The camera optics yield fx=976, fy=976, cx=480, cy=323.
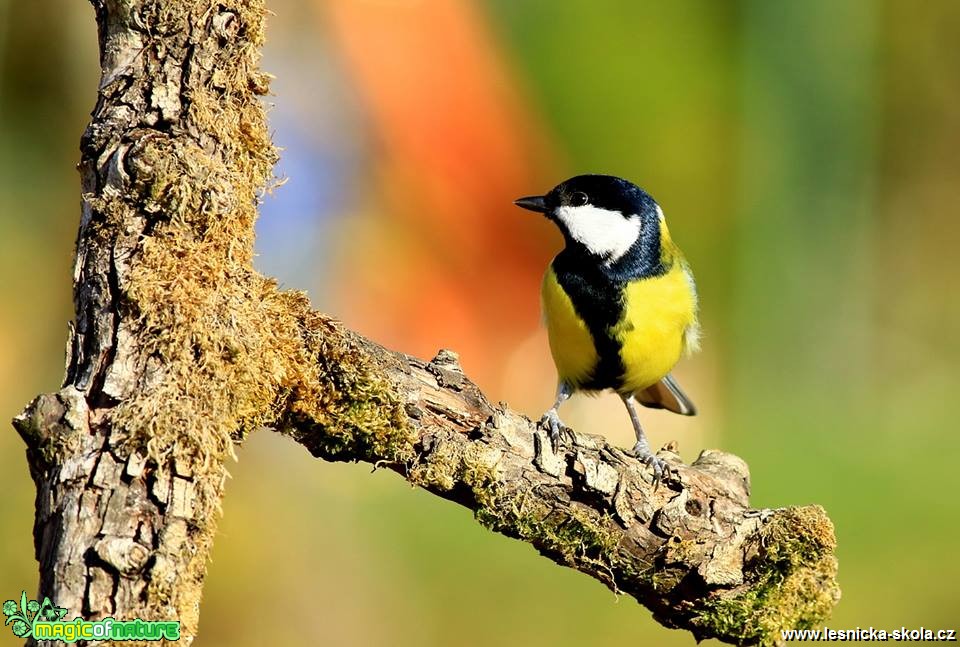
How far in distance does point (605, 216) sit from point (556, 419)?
580mm

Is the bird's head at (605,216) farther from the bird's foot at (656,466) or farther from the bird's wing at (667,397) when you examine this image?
the bird's foot at (656,466)

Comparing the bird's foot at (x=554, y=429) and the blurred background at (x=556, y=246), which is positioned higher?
the blurred background at (x=556, y=246)

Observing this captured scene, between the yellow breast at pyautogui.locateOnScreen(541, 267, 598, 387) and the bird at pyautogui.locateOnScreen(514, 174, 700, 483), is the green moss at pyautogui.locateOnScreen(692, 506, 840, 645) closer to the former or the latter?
the bird at pyautogui.locateOnScreen(514, 174, 700, 483)

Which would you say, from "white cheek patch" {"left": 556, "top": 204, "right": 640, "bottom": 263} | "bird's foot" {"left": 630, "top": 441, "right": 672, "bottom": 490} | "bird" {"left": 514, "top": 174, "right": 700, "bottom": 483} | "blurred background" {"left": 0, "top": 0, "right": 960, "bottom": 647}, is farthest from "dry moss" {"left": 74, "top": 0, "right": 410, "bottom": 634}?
"blurred background" {"left": 0, "top": 0, "right": 960, "bottom": 647}

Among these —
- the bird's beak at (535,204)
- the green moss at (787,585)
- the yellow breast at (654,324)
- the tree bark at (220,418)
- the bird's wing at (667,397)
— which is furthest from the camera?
the bird's wing at (667,397)

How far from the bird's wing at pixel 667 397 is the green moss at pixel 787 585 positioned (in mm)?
911

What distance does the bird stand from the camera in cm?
198

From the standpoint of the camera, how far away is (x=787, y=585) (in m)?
1.44

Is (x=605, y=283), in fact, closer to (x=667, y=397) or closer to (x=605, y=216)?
(x=605, y=216)

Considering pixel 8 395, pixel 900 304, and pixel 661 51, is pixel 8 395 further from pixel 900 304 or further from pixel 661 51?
pixel 900 304

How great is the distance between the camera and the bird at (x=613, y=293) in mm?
1978

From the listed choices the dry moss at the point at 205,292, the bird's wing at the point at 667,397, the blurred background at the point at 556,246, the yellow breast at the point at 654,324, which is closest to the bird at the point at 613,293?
the yellow breast at the point at 654,324

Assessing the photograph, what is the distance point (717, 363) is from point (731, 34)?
1637 millimetres

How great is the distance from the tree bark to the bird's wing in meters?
0.81
